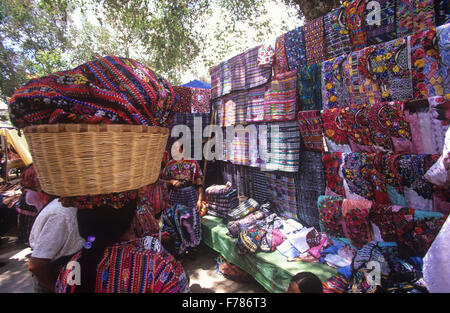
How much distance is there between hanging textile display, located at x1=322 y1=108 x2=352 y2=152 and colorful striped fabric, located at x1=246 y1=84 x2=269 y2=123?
126 cm

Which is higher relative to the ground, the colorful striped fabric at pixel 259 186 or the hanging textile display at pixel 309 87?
the hanging textile display at pixel 309 87

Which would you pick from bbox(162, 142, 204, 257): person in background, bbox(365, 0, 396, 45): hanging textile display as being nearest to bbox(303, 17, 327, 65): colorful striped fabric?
bbox(365, 0, 396, 45): hanging textile display

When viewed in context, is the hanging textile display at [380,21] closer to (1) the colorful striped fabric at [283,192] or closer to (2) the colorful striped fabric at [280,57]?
(2) the colorful striped fabric at [280,57]

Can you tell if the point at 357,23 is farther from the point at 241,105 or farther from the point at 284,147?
the point at 241,105

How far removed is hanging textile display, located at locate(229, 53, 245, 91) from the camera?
4.05 meters

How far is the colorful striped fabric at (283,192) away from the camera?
352cm

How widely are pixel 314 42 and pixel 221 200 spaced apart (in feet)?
9.10

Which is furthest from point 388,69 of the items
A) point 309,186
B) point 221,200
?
point 221,200

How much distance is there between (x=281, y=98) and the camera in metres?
3.36

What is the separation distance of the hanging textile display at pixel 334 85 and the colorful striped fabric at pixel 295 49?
1.45 ft

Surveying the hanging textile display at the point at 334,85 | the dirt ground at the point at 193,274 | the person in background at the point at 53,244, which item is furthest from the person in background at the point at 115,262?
the hanging textile display at the point at 334,85

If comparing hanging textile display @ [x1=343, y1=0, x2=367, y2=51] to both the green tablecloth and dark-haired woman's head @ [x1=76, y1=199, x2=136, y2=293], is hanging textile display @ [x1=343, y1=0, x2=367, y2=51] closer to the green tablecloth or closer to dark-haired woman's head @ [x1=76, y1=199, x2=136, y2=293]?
the green tablecloth
